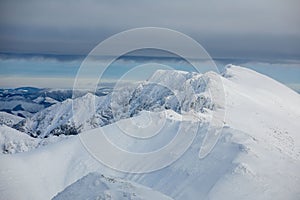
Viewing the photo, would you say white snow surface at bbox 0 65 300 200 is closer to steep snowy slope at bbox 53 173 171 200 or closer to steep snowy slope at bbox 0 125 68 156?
steep snowy slope at bbox 53 173 171 200

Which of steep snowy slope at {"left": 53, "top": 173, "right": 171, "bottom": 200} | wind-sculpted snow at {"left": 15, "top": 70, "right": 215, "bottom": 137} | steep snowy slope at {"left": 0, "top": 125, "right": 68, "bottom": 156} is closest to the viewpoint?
steep snowy slope at {"left": 53, "top": 173, "right": 171, "bottom": 200}

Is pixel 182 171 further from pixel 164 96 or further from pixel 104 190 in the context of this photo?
pixel 164 96

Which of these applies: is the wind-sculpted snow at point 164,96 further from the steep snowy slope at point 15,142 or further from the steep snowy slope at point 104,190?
the steep snowy slope at point 104,190

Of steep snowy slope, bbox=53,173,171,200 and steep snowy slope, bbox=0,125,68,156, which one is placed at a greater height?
steep snowy slope, bbox=53,173,171,200

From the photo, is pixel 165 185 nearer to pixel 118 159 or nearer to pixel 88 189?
pixel 118 159

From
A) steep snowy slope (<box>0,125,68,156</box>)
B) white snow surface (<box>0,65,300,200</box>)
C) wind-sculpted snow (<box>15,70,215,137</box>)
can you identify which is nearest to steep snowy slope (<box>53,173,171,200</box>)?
white snow surface (<box>0,65,300,200</box>)

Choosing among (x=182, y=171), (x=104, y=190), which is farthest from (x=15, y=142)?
(x=104, y=190)

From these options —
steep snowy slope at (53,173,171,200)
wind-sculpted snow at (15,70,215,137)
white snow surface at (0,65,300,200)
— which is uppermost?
steep snowy slope at (53,173,171,200)

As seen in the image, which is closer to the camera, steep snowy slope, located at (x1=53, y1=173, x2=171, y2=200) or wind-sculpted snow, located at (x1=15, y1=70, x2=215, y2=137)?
steep snowy slope, located at (x1=53, y1=173, x2=171, y2=200)

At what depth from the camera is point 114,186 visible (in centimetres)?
2016

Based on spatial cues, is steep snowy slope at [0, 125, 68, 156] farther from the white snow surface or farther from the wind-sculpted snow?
the white snow surface

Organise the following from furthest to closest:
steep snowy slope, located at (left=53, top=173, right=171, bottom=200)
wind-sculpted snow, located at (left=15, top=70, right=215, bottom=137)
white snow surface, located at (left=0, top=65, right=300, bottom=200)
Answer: wind-sculpted snow, located at (left=15, top=70, right=215, bottom=137)
white snow surface, located at (left=0, top=65, right=300, bottom=200)
steep snowy slope, located at (left=53, top=173, right=171, bottom=200)

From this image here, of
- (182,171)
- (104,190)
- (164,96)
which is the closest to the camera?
(104,190)

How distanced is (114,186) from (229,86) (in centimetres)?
5037
